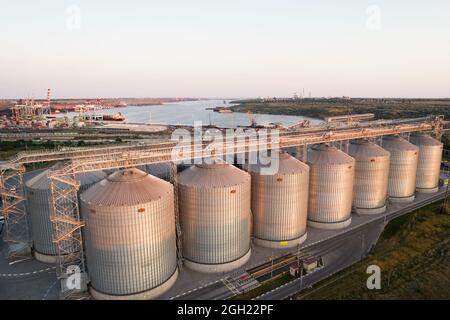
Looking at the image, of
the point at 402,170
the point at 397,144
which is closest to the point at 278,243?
the point at 402,170

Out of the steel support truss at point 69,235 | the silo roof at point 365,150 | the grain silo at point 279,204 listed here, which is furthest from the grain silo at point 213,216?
the silo roof at point 365,150

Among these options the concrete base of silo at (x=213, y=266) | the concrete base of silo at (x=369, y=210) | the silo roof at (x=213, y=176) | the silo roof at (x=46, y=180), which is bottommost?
the concrete base of silo at (x=213, y=266)

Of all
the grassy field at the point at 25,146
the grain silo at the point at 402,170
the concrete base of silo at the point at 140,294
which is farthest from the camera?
the grassy field at the point at 25,146

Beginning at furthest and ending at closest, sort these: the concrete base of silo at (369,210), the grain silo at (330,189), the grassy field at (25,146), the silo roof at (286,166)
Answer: the grassy field at (25,146) → the concrete base of silo at (369,210) → the grain silo at (330,189) → the silo roof at (286,166)

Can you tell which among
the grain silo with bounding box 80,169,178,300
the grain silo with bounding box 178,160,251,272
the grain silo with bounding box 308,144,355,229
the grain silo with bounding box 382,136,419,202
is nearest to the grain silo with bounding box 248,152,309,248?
the grain silo with bounding box 178,160,251,272

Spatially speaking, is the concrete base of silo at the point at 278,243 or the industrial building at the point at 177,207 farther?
the concrete base of silo at the point at 278,243

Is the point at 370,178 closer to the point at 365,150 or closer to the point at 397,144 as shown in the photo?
the point at 365,150

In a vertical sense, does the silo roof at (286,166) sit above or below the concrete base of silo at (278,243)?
above

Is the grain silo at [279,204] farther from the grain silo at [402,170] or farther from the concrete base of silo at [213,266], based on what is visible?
the grain silo at [402,170]
